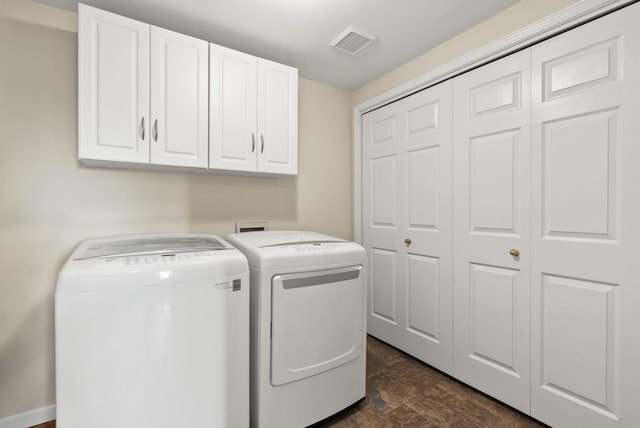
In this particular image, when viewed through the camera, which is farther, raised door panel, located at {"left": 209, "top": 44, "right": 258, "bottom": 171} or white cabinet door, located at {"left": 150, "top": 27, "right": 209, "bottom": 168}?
raised door panel, located at {"left": 209, "top": 44, "right": 258, "bottom": 171}

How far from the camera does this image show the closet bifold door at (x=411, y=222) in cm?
204

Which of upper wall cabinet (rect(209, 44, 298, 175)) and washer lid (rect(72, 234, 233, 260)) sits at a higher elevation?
upper wall cabinet (rect(209, 44, 298, 175))

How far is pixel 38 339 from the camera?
5.20 feet

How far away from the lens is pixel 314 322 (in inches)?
A: 59.3

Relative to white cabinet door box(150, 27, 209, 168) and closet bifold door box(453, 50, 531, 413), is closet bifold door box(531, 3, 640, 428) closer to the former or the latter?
closet bifold door box(453, 50, 531, 413)

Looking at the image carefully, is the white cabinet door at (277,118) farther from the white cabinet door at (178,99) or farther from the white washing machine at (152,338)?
the white washing machine at (152,338)

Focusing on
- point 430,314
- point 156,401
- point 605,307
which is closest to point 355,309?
point 430,314

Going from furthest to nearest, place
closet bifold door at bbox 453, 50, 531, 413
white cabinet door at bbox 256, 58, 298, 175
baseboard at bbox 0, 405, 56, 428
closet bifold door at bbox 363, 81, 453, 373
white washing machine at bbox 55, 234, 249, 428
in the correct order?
closet bifold door at bbox 363, 81, 453, 373 → white cabinet door at bbox 256, 58, 298, 175 → closet bifold door at bbox 453, 50, 531, 413 → baseboard at bbox 0, 405, 56, 428 → white washing machine at bbox 55, 234, 249, 428

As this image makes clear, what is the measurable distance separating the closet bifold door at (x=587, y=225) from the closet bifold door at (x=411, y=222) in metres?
0.54

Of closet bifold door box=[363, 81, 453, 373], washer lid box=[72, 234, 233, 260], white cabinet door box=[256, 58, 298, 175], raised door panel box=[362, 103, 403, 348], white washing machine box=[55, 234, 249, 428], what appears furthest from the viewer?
raised door panel box=[362, 103, 403, 348]

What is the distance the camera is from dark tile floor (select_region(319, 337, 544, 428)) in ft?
5.21

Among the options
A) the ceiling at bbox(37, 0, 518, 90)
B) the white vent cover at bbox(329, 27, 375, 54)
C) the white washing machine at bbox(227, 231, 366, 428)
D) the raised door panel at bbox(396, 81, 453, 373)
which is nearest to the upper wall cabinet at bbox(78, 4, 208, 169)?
the ceiling at bbox(37, 0, 518, 90)

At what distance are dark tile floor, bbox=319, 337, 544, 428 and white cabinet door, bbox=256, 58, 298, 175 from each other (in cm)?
154

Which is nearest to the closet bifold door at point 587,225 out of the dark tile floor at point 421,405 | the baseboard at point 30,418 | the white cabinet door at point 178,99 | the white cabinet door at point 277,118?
the dark tile floor at point 421,405
